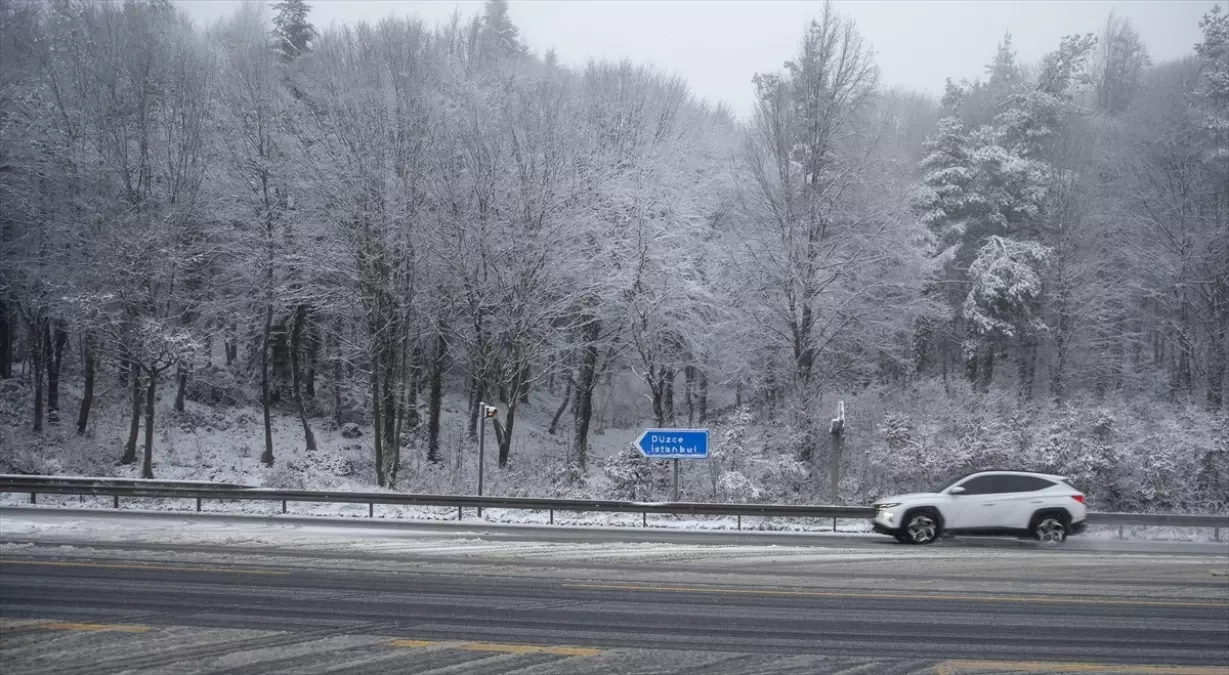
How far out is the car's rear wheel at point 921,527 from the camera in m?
18.1

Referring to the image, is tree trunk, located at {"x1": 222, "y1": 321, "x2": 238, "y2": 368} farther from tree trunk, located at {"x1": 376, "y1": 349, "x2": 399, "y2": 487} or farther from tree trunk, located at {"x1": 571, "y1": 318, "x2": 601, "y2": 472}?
tree trunk, located at {"x1": 571, "y1": 318, "x2": 601, "y2": 472}

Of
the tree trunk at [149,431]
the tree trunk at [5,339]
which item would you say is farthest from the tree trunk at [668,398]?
the tree trunk at [5,339]

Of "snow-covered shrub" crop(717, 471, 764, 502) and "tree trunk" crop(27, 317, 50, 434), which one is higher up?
"tree trunk" crop(27, 317, 50, 434)

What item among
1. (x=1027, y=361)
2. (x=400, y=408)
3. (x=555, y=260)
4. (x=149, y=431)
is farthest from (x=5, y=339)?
(x=1027, y=361)

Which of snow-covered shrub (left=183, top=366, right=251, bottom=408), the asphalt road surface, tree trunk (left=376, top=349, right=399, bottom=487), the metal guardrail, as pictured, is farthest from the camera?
snow-covered shrub (left=183, top=366, right=251, bottom=408)

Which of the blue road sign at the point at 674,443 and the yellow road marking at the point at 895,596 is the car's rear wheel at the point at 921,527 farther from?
the blue road sign at the point at 674,443

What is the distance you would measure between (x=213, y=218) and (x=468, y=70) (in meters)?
11.2

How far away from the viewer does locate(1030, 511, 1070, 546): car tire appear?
707 inches

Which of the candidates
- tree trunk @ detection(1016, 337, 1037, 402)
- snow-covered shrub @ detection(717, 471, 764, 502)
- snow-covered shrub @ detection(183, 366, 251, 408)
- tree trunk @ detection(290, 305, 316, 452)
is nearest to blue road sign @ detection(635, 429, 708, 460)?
snow-covered shrub @ detection(717, 471, 764, 502)

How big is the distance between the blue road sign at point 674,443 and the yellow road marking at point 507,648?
14744 mm

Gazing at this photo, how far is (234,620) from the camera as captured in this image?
9562 mm

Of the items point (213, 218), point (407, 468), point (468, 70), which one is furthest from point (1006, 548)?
point (213, 218)

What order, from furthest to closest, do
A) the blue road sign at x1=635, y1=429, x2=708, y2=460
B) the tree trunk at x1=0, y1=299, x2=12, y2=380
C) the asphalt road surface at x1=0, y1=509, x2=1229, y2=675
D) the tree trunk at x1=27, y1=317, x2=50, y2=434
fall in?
the tree trunk at x1=0, y1=299, x2=12, y2=380
the tree trunk at x1=27, y1=317, x2=50, y2=434
the blue road sign at x1=635, y1=429, x2=708, y2=460
the asphalt road surface at x1=0, y1=509, x2=1229, y2=675

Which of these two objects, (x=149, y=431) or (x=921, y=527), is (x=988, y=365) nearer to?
(x=921, y=527)
